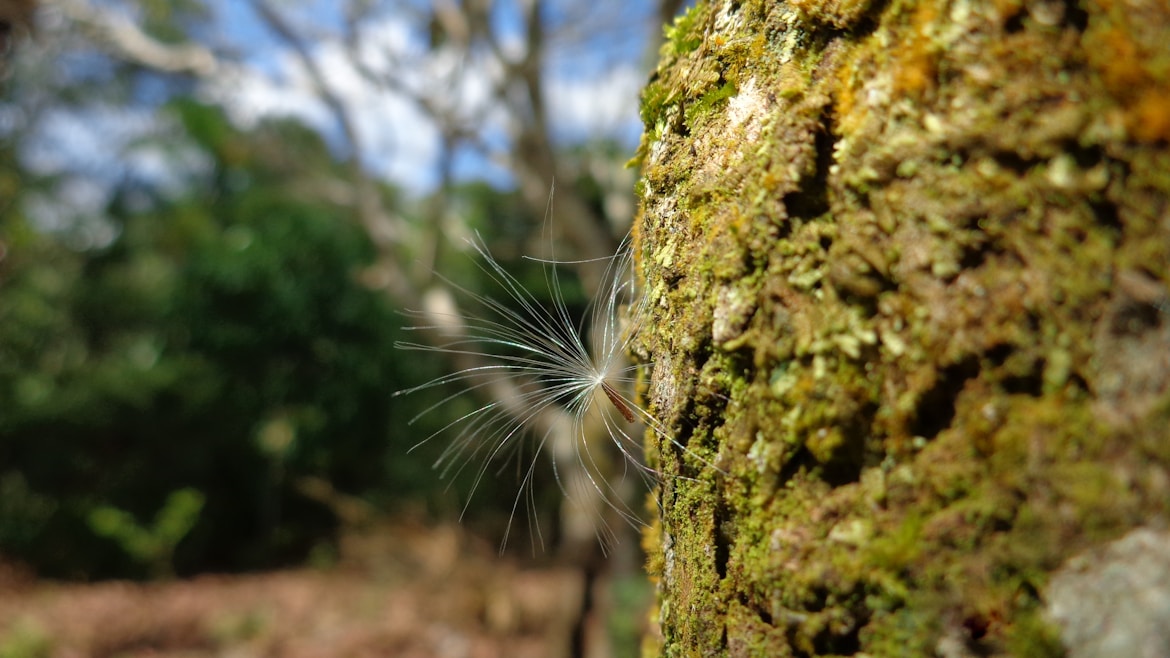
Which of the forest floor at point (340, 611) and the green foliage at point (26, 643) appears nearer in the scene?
the green foliage at point (26, 643)

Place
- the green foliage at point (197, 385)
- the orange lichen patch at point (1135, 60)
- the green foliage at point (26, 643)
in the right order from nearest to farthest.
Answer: the orange lichen patch at point (1135, 60), the green foliage at point (26, 643), the green foliage at point (197, 385)

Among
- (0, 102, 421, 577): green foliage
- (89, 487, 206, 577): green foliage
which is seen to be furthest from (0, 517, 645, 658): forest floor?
(0, 102, 421, 577): green foliage

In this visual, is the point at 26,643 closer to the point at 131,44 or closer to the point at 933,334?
the point at 131,44

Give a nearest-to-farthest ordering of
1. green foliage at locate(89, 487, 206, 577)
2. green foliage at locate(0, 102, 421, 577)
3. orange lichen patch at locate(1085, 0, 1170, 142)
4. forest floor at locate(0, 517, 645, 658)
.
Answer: orange lichen patch at locate(1085, 0, 1170, 142)
forest floor at locate(0, 517, 645, 658)
green foliage at locate(89, 487, 206, 577)
green foliage at locate(0, 102, 421, 577)

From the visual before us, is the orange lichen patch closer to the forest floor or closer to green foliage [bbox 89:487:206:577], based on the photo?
the forest floor

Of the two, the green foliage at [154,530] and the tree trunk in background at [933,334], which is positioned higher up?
the tree trunk in background at [933,334]

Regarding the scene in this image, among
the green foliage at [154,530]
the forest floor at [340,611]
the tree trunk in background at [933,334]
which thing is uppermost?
the tree trunk in background at [933,334]

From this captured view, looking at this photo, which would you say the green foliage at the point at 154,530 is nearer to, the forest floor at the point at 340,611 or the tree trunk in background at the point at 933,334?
the forest floor at the point at 340,611

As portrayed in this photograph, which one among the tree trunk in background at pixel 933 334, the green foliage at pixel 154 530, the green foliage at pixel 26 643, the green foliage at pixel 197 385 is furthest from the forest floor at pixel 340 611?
the tree trunk in background at pixel 933 334
